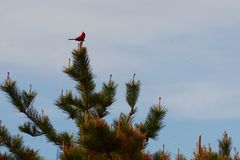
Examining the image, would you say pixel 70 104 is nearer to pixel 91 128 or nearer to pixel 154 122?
pixel 154 122

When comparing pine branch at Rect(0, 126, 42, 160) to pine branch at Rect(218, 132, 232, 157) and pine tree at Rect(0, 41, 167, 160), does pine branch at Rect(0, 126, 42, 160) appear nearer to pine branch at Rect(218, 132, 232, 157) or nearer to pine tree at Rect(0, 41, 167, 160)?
pine tree at Rect(0, 41, 167, 160)

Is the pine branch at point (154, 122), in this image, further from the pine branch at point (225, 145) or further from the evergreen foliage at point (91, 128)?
the pine branch at point (225, 145)

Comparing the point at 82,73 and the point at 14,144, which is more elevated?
the point at 82,73

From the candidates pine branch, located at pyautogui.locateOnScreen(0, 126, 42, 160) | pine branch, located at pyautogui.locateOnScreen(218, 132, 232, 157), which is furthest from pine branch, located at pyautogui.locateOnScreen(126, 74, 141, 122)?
pine branch, located at pyautogui.locateOnScreen(218, 132, 232, 157)

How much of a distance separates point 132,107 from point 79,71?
3.65m

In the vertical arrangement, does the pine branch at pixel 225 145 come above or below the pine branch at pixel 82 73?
below

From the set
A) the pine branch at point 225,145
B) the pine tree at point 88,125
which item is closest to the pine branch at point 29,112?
the pine tree at point 88,125

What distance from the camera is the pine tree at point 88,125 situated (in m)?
8.19

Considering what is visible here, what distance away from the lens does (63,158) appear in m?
8.23

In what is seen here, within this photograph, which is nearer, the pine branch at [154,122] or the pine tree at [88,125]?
the pine tree at [88,125]

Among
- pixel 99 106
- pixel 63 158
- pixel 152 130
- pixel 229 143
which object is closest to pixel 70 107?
pixel 99 106

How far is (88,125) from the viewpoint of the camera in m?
8.18

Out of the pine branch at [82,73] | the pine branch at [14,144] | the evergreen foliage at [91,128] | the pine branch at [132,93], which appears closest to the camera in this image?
the evergreen foliage at [91,128]

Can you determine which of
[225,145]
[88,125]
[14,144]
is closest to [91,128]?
[88,125]
